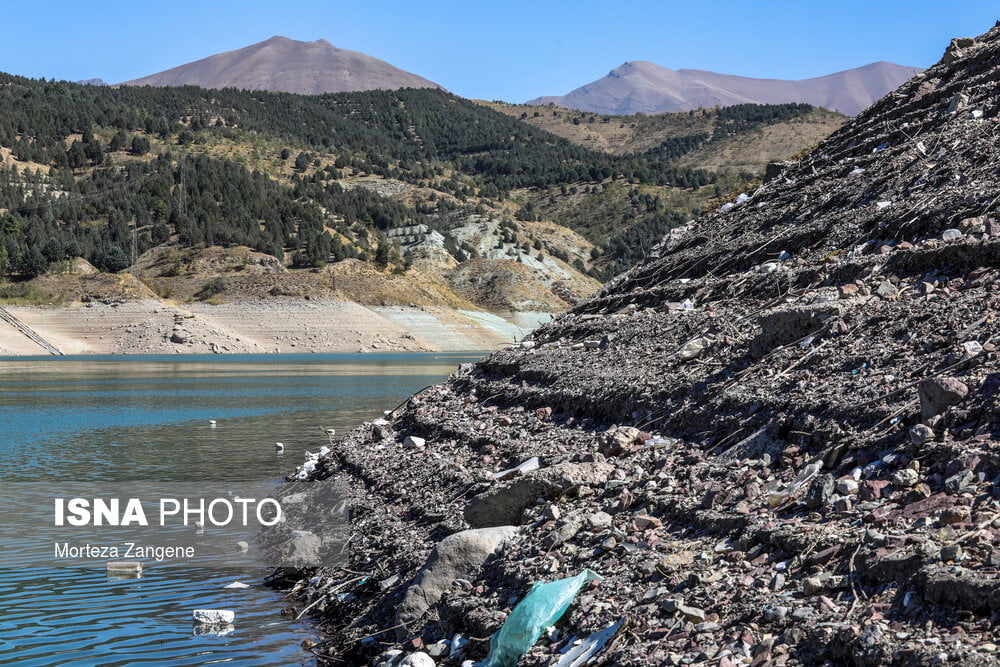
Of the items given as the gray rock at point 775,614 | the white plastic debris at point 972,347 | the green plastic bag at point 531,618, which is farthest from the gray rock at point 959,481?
the green plastic bag at point 531,618

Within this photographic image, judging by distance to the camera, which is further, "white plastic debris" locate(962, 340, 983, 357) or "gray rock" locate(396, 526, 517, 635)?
"gray rock" locate(396, 526, 517, 635)

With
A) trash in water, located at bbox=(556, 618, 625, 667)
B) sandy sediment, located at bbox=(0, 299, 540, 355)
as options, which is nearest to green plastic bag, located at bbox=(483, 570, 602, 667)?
trash in water, located at bbox=(556, 618, 625, 667)

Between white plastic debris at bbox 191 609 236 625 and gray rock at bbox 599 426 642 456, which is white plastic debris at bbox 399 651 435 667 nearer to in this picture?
white plastic debris at bbox 191 609 236 625

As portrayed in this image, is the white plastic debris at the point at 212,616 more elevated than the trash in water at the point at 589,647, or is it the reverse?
the trash in water at the point at 589,647

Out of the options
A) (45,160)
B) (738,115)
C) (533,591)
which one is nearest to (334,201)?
(45,160)

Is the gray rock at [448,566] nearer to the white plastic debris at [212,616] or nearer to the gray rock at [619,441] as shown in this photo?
the gray rock at [619,441]

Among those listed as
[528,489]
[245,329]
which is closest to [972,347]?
[528,489]
